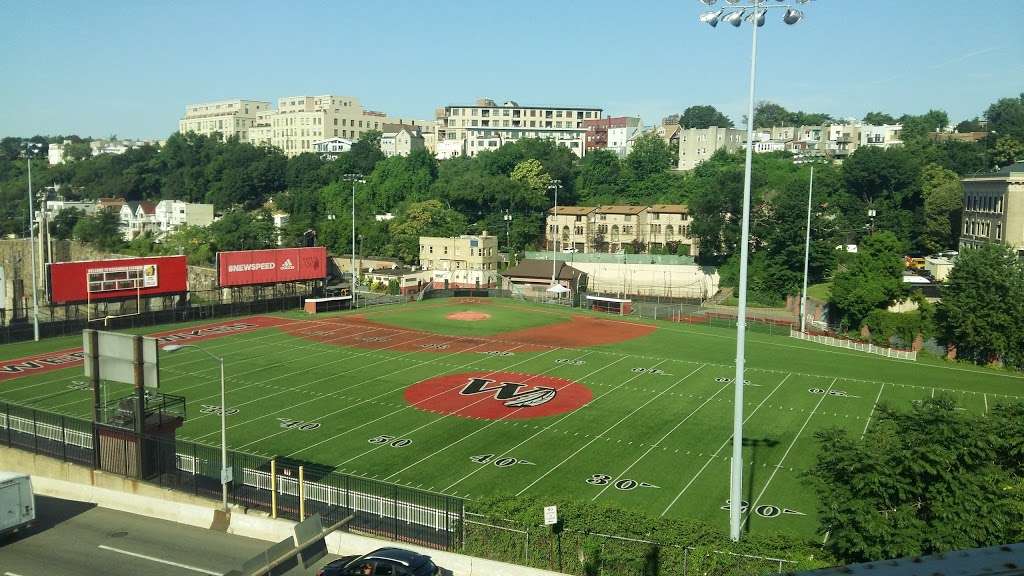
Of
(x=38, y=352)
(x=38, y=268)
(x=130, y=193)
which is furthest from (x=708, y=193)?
(x=130, y=193)

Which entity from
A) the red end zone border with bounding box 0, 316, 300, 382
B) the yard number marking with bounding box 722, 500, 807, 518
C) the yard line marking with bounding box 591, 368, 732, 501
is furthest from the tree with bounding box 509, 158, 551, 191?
the yard number marking with bounding box 722, 500, 807, 518

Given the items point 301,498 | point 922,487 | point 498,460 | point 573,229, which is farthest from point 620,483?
point 573,229

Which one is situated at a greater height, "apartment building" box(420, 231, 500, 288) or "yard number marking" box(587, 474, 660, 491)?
"apartment building" box(420, 231, 500, 288)

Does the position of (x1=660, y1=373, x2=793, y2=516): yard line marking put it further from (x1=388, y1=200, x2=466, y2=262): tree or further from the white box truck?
(x1=388, y1=200, x2=466, y2=262): tree

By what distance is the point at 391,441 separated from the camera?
3562 centimetres

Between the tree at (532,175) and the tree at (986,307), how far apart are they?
249ft

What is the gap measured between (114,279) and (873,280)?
6066 centimetres

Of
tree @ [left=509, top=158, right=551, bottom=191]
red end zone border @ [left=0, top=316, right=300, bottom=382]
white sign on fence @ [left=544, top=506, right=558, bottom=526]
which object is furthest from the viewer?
tree @ [left=509, top=158, right=551, bottom=191]

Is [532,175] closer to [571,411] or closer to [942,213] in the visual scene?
[942,213]

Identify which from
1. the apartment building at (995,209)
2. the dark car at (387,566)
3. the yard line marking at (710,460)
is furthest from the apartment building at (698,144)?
the dark car at (387,566)

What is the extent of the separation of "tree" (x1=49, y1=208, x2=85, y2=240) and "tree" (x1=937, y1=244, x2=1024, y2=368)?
135 metres

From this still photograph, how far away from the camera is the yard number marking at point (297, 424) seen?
3731cm

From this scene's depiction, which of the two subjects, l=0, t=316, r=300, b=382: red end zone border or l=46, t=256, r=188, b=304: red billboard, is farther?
l=46, t=256, r=188, b=304: red billboard

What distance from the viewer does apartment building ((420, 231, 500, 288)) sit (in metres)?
97.6
